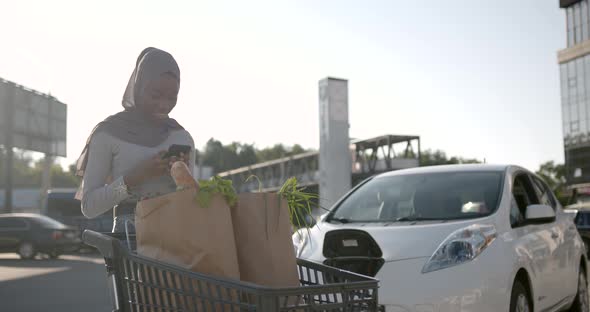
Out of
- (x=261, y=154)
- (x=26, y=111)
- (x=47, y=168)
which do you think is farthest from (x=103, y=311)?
(x=261, y=154)

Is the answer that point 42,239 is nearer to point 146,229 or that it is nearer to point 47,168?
point 47,168

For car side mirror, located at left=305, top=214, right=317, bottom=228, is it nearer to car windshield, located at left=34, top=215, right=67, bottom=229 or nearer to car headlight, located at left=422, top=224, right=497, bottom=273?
car headlight, located at left=422, top=224, right=497, bottom=273

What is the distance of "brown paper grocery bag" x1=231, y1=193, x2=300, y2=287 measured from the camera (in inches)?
85.2

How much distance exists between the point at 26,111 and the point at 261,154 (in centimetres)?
12409

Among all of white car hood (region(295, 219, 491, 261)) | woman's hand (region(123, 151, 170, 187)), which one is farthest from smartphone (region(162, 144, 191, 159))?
white car hood (region(295, 219, 491, 261))

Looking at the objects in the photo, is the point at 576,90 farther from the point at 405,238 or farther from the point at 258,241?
the point at 258,241

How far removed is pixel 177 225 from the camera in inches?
80.6

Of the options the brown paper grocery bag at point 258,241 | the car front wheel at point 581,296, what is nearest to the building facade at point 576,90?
the car front wheel at point 581,296

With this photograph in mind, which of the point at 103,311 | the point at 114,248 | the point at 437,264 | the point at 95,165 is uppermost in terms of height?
the point at 95,165

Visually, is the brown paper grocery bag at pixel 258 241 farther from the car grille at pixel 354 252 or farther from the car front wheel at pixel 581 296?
the car front wheel at pixel 581 296

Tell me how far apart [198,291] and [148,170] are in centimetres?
54

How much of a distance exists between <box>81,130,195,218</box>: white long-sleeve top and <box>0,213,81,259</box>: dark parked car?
2236cm

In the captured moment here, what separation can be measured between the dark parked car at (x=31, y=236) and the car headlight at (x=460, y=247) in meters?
20.9

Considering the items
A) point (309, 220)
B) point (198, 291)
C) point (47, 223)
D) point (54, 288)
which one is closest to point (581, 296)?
point (309, 220)
